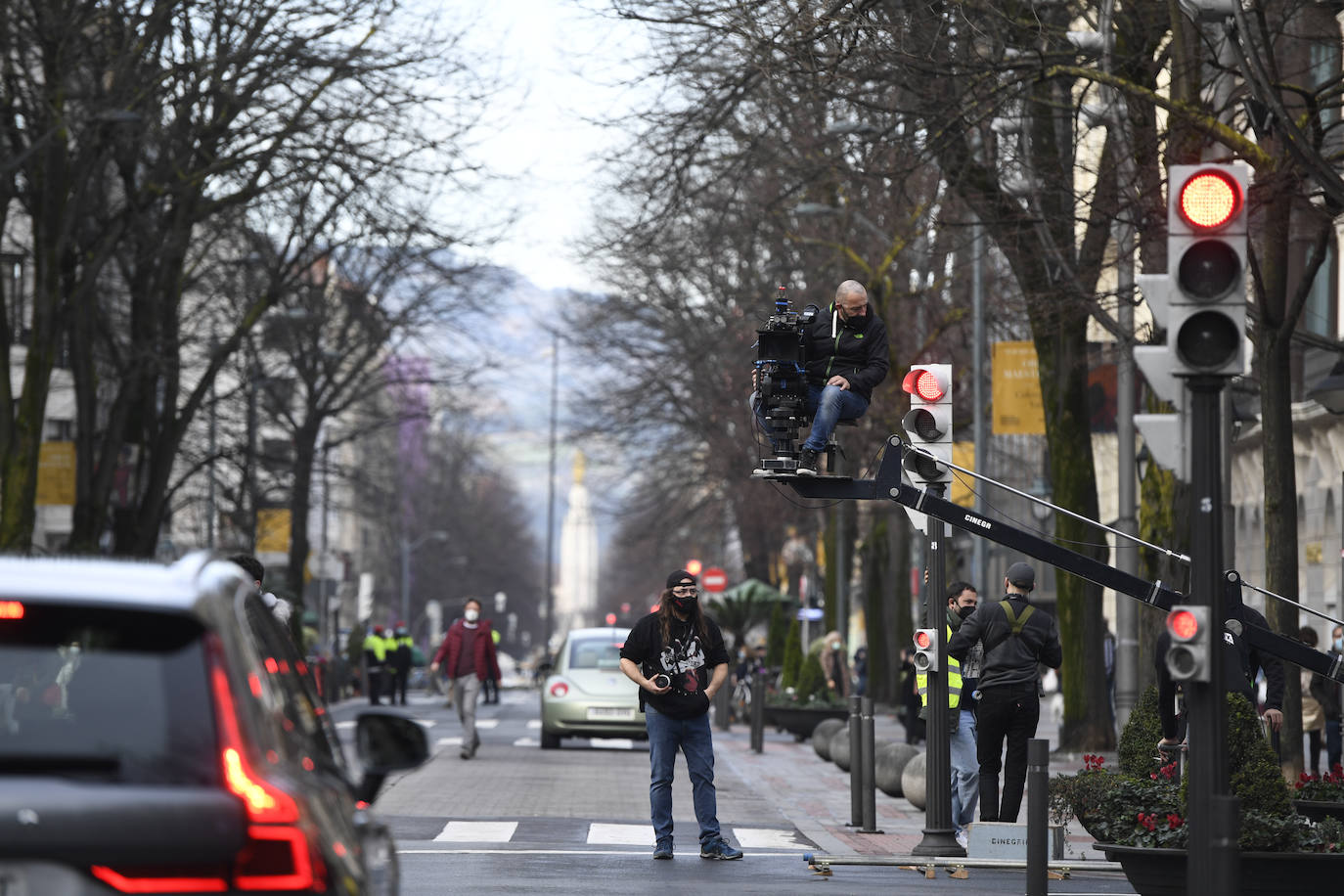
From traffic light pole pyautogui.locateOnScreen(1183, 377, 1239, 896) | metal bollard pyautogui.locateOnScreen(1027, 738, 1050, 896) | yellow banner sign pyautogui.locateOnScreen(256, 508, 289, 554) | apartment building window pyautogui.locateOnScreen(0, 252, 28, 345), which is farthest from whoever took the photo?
yellow banner sign pyautogui.locateOnScreen(256, 508, 289, 554)

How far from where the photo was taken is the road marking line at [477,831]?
15.1 m

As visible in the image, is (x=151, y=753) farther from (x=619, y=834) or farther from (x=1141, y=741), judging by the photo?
(x=619, y=834)

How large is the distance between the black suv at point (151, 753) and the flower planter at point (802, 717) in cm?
2845

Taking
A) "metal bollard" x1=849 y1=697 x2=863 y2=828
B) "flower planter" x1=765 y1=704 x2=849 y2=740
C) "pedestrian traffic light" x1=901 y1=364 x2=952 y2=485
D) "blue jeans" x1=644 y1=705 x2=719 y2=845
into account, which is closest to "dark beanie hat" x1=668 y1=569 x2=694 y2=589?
"blue jeans" x1=644 y1=705 x2=719 y2=845

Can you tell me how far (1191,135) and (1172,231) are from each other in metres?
9.66

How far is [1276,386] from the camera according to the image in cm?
1817

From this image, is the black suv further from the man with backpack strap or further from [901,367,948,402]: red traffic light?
the man with backpack strap

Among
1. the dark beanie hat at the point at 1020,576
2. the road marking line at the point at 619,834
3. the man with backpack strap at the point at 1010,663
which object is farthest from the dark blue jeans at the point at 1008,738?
the road marking line at the point at 619,834

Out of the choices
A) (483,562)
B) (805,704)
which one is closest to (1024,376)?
(805,704)

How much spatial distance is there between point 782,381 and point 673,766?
94.0 inches

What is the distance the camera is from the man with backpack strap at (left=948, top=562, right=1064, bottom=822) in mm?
15281

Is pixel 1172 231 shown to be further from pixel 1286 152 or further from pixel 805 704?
pixel 805 704

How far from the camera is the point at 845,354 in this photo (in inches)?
565

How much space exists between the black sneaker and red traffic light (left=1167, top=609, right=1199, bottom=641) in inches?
243
